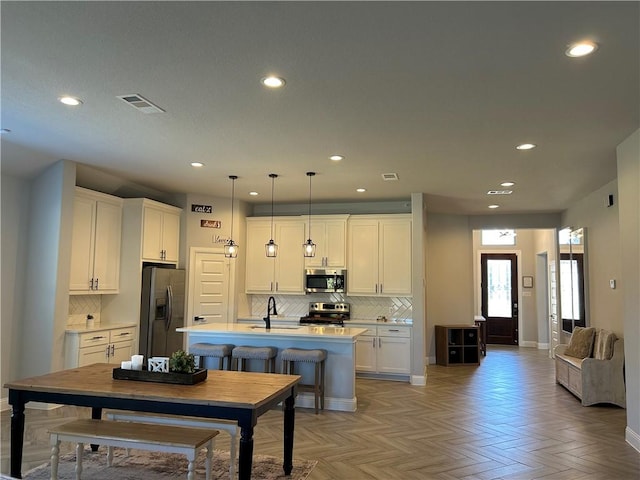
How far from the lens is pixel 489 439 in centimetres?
454

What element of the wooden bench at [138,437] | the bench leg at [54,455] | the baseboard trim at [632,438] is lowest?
the baseboard trim at [632,438]

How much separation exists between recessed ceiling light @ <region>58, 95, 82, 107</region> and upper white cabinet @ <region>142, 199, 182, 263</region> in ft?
9.74

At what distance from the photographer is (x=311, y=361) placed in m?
5.27

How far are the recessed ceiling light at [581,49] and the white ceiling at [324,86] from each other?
66 millimetres

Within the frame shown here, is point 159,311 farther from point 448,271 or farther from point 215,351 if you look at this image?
point 448,271

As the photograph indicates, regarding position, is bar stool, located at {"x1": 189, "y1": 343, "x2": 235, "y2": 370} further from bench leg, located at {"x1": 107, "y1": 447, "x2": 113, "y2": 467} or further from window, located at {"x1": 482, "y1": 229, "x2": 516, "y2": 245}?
window, located at {"x1": 482, "y1": 229, "x2": 516, "y2": 245}

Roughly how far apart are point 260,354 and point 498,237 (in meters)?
8.42

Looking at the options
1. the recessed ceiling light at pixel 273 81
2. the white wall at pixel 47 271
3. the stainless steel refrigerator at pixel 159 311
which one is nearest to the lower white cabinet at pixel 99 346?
the white wall at pixel 47 271

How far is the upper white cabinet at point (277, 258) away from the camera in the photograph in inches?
317

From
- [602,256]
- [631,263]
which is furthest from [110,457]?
[602,256]

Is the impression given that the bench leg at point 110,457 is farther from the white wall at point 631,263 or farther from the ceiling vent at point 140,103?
the white wall at point 631,263

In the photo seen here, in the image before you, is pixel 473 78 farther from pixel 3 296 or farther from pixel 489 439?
pixel 3 296

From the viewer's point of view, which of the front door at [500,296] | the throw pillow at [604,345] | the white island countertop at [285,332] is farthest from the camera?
the front door at [500,296]

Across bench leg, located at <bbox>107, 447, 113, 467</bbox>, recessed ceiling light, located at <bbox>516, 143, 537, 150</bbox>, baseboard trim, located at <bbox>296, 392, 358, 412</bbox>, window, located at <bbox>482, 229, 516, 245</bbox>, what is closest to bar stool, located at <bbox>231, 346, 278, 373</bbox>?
baseboard trim, located at <bbox>296, 392, 358, 412</bbox>
